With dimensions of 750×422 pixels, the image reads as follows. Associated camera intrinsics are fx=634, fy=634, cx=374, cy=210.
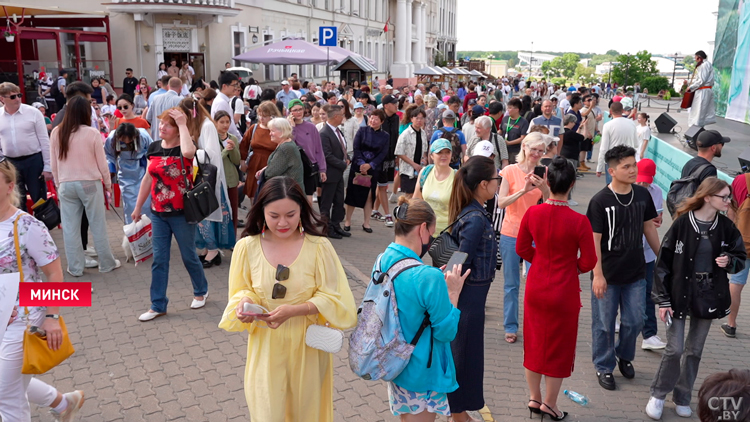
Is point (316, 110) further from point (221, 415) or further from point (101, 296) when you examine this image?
point (221, 415)

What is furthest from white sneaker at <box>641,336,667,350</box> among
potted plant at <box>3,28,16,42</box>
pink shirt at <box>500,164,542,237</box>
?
potted plant at <box>3,28,16,42</box>

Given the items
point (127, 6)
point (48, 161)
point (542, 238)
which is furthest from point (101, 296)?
point (127, 6)

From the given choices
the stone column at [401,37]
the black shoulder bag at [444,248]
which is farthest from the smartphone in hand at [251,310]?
the stone column at [401,37]

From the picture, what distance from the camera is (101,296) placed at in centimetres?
661

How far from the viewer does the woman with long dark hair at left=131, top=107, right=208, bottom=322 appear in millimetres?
5555

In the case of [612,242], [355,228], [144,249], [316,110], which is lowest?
[355,228]

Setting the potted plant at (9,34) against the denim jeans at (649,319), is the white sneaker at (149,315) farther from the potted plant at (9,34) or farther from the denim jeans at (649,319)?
the potted plant at (9,34)

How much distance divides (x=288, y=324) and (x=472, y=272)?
4.90 feet

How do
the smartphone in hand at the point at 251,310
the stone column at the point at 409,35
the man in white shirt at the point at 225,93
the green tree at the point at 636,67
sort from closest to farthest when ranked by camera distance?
the smartphone in hand at the point at 251,310, the man in white shirt at the point at 225,93, the green tree at the point at 636,67, the stone column at the point at 409,35

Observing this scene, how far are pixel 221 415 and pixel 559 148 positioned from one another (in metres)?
9.49

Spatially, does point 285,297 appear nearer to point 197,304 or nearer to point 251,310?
point 251,310

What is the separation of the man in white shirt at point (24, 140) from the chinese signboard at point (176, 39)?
21.1m

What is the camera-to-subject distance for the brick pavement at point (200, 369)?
453cm

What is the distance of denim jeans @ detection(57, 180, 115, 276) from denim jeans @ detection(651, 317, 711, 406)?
566 centimetres
